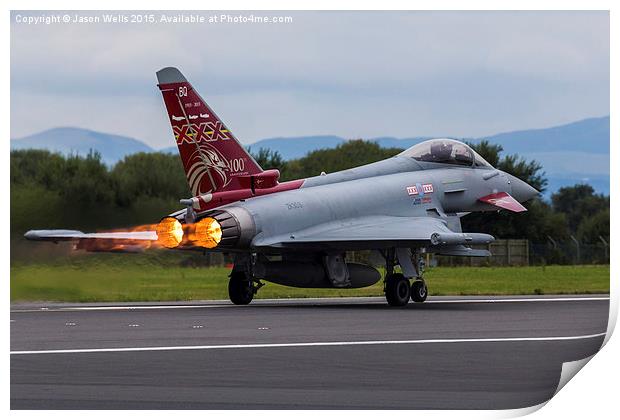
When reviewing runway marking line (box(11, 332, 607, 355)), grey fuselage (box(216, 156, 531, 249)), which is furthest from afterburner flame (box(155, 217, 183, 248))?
runway marking line (box(11, 332, 607, 355))

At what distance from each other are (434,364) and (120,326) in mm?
8304

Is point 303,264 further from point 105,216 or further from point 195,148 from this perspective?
point 105,216

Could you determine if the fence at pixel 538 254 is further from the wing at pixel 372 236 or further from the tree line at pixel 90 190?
the tree line at pixel 90 190

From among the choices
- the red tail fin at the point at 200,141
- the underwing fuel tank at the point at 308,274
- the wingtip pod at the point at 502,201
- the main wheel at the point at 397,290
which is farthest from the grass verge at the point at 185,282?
the main wheel at the point at 397,290

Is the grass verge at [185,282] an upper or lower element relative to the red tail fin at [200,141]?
lower

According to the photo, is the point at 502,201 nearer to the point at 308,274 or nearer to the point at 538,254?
the point at 308,274

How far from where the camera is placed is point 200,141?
1319 inches

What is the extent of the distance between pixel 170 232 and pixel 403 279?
6413 millimetres

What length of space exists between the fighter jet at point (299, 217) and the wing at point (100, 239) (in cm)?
146

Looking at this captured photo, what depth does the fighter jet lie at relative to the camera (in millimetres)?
32156

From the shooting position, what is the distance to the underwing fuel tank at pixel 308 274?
33.9m

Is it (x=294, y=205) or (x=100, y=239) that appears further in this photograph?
(x=294, y=205)

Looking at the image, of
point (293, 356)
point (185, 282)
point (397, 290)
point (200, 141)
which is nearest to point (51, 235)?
point (200, 141)

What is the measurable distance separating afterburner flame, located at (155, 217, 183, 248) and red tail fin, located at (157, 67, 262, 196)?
8.67 feet
